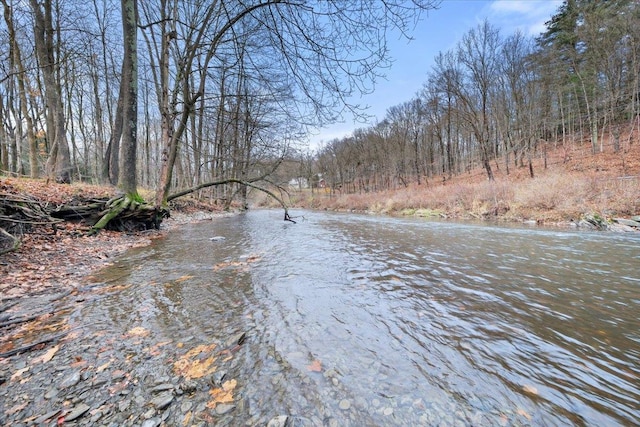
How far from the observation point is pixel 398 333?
9.07 feet

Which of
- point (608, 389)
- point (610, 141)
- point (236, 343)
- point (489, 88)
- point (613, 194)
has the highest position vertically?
point (489, 88)

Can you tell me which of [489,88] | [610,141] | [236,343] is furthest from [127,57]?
[610,141]

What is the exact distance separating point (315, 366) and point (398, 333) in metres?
1.00

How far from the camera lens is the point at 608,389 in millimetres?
1974

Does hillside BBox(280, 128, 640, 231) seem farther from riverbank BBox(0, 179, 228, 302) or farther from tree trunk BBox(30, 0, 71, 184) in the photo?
tree trunk BBox(30, 0, 71, 184)

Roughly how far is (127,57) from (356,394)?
34.0ft

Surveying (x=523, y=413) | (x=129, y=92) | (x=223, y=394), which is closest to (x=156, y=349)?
(x=223, y=394)

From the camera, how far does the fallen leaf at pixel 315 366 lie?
219cm

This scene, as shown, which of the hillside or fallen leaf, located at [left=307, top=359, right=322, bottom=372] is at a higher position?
the hillside

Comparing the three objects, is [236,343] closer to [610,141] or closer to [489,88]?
[489,88]

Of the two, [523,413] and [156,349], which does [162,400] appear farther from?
[523,413]

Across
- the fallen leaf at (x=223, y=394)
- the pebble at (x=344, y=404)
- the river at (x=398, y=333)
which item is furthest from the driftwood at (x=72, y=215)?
the pebble at (x=344, y=404)

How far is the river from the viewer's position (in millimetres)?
1823

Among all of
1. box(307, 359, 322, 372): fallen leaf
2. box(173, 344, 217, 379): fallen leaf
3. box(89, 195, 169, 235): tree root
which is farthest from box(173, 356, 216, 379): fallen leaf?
box(89, 195, 169, 235): tree root
